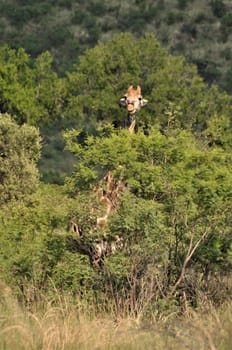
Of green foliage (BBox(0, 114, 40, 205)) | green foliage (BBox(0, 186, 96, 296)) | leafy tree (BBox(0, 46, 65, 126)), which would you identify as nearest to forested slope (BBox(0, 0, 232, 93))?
leafy tree (BBox(0, 46, 65, 126))

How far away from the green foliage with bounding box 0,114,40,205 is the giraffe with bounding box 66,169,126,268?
879 cm

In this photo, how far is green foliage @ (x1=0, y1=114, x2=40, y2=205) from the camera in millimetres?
20906

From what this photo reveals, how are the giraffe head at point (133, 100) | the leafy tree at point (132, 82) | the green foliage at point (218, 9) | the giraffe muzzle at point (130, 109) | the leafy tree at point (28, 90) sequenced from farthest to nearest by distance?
the green foliage at point (218, 9) → the leafy tree at point (132, 82) → the leafy tree at point (28, 90) → the giraffe head at point (133, 100) → the giraffe muzzle at point (130, 109)

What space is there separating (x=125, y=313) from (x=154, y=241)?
57.2 inches

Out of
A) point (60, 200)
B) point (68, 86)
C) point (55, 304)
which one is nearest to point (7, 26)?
point (68, 86)

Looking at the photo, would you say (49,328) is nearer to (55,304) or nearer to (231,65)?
(55,304)

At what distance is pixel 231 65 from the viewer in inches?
1923

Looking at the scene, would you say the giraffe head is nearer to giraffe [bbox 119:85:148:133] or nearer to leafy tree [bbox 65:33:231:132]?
giraffe [bbox 119:85:148:133]

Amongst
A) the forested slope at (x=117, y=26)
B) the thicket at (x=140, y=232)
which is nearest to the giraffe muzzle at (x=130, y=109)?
the thicket at (x=140, y=232)

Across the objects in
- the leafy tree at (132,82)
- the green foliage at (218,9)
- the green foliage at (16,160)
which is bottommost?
the green foliage at (218,9)

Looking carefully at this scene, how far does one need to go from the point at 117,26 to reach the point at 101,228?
44.4m

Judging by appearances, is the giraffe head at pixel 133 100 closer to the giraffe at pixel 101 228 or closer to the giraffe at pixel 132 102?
the giraffe at pixel 132 102

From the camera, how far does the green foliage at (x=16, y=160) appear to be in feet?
68.6

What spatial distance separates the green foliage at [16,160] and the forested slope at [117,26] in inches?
1038
